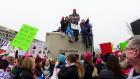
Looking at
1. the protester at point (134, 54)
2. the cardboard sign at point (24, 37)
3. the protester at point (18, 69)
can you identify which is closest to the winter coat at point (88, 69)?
the protester at point (18, 69)

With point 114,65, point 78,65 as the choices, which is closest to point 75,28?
point 78,65

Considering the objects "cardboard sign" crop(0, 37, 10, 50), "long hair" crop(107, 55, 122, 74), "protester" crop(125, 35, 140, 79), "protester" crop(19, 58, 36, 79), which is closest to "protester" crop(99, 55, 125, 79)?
"long hair" crop(107, 55, 122, 74)

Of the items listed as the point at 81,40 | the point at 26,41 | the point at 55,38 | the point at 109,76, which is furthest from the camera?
the point at 81,40

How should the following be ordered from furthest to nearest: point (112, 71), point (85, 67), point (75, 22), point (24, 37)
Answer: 1. point (75, 22)
2. point (24, 37)
3. point (85, 67)
4. point (112, 71)

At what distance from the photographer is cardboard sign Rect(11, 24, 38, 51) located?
564 inches

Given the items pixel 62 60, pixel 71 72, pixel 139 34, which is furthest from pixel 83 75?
pixel 139 34

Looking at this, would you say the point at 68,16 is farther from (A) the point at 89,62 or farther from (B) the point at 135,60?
(B) the point at 135,60

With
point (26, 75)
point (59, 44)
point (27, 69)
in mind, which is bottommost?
point (26, 75)

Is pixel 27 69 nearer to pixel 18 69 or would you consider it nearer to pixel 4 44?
pixel 18 69

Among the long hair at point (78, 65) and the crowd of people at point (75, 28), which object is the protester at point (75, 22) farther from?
the long hair at point (78, 65)

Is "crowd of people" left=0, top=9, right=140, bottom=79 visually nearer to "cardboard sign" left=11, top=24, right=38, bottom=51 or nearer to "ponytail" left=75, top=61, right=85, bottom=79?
"ponytail" left=75, top=61, right=85, bottom=79

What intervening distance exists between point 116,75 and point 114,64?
0.19 meters

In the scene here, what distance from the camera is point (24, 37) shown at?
14484mm

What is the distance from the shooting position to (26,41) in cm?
1441
